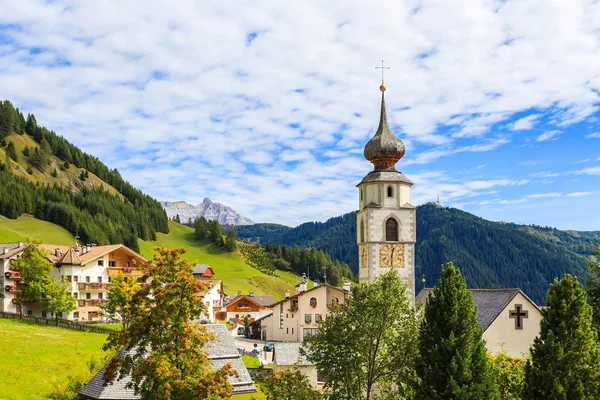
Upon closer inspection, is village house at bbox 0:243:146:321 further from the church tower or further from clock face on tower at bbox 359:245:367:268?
the church tower

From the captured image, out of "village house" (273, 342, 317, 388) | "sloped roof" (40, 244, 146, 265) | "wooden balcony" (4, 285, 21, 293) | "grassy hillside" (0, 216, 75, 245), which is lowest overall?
"village house" (273, 342, 317, 388)

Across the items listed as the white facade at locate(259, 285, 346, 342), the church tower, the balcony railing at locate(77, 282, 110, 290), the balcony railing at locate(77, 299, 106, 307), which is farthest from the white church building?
the balcony railing at locate(77, 299, 106, 307)

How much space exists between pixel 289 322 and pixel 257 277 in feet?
320

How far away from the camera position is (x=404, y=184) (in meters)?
43.6

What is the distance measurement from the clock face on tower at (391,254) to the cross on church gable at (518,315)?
326 inches

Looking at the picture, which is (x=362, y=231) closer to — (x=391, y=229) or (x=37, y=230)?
(x=391, y=229)

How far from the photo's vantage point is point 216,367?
36.4 m

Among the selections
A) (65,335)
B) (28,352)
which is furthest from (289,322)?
(28,352)

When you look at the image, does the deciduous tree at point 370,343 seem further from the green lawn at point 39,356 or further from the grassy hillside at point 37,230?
the grassy hillside at point 37,230

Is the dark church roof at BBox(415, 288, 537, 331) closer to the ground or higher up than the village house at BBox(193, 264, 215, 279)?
closer to the ground

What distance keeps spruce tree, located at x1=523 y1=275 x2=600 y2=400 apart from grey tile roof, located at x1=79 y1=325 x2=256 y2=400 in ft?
50.6

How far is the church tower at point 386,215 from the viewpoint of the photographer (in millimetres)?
42469

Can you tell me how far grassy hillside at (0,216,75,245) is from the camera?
156062mm

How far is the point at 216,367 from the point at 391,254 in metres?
15.1
